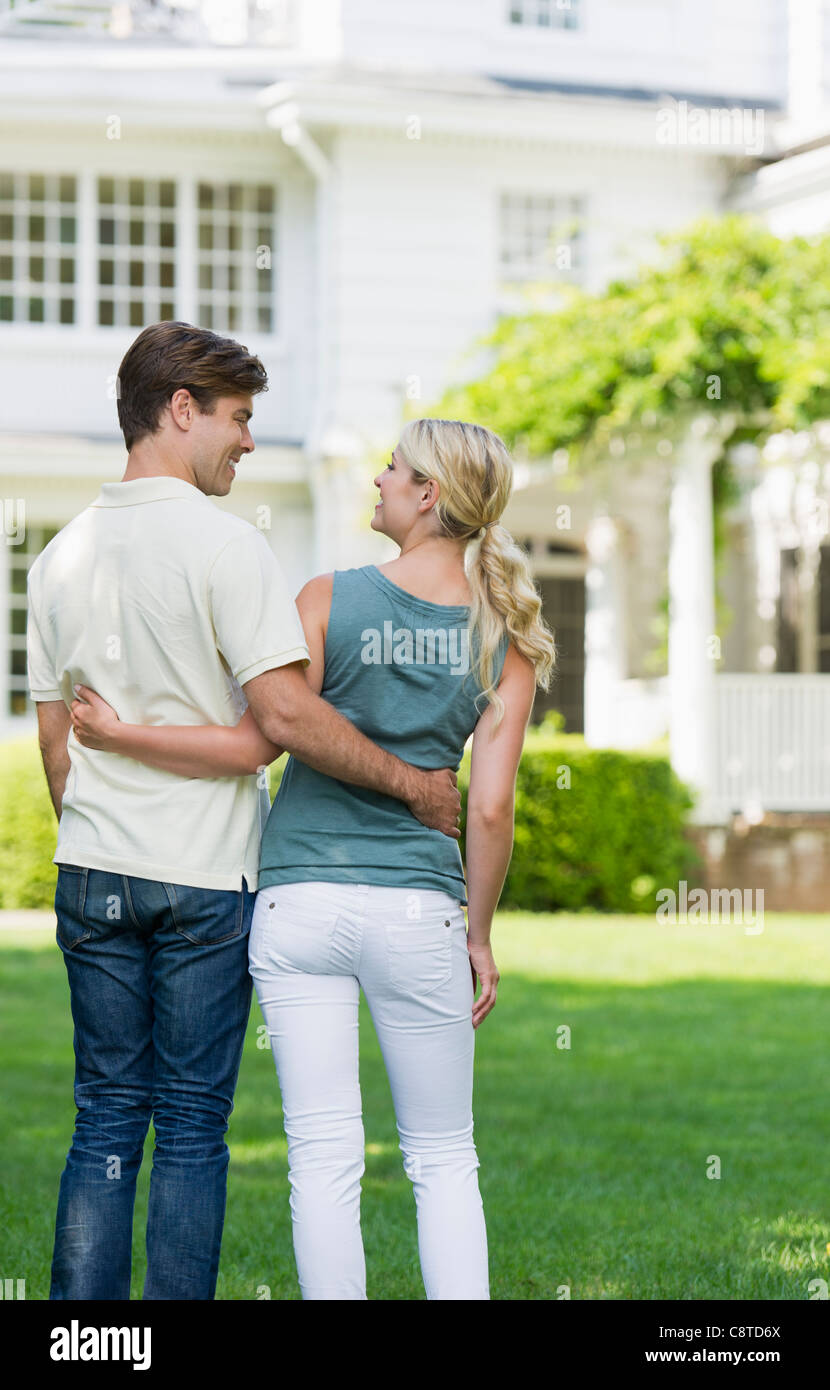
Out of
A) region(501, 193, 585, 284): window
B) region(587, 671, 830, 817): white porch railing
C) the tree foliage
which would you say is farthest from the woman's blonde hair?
region(501, 193, 585, 284): window

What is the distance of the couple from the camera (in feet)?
9.53

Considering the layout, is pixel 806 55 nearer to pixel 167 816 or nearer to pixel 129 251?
pixel 129 251

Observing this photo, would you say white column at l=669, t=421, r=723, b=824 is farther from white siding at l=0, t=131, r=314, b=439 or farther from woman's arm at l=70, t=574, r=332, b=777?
woman's arm at l=70, t=574, r=332, b=777

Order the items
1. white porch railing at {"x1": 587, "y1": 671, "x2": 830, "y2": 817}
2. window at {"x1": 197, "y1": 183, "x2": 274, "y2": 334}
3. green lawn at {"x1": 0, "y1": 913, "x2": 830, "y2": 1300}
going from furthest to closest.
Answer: window at {"x1": 197, "y1": 183, "x2": 274, "y2": 334}, white porch railing at {"x1": 587, "y1": 671, "x2": 830, "y2": 817}, green lawn at {"x1": 0, "y1": 913, "x2": 830, "y2": 1300}

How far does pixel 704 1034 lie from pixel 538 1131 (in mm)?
1995

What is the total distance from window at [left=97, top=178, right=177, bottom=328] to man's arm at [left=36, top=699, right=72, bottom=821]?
484 inches

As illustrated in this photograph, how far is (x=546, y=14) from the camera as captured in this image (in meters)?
15.9

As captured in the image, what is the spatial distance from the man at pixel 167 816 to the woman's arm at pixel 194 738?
39 mm

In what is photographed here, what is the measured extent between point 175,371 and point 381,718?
721 mm

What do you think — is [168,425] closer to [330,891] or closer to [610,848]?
[330,891]

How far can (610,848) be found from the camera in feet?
39.5

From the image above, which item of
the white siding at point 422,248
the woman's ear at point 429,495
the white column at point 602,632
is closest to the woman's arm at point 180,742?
the woman's ear at point 429,495

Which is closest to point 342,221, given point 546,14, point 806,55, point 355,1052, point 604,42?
point 546,14

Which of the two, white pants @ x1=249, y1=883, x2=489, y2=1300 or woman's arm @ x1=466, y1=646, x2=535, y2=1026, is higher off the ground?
woman's arm @ x1=466, y1=646, x2=535, y2=1026
